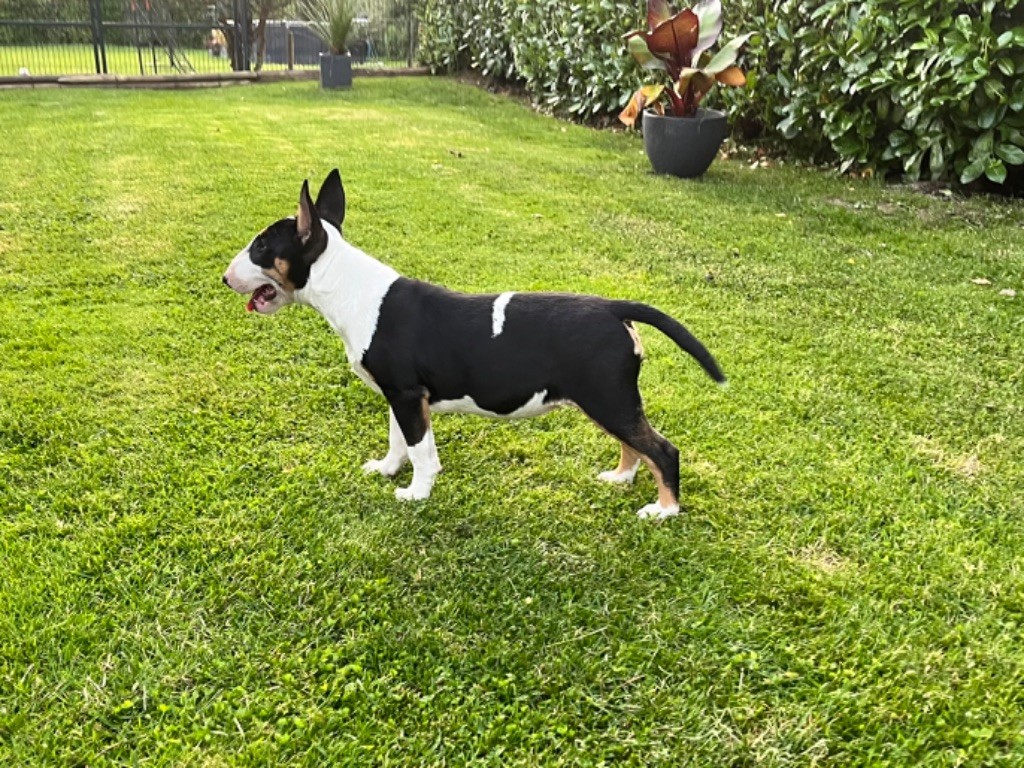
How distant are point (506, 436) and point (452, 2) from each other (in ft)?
46.5

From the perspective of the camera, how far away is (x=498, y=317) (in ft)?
9.44

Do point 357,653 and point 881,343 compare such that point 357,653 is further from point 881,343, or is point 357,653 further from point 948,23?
point 948,23

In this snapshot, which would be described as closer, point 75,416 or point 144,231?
point 75,416

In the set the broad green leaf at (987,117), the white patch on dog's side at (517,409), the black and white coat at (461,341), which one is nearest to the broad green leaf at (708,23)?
the broad green leaf at (987,117)

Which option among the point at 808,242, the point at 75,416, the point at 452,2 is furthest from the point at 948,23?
the point at 452,2

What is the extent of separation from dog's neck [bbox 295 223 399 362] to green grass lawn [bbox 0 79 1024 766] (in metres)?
0.64

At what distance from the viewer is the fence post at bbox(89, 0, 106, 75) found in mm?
14516

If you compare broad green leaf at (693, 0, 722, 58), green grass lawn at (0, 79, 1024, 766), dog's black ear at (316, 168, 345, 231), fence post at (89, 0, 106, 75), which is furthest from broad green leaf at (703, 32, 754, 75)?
fence post at (89, 0, 106, 75)


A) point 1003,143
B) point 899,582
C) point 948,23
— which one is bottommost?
point 899,582

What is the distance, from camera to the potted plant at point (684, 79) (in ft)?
24.1

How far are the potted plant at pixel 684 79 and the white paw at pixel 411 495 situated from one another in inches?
220

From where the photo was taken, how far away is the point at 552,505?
3.14 m

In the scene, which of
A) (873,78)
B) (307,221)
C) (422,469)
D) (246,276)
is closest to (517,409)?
(422,469)

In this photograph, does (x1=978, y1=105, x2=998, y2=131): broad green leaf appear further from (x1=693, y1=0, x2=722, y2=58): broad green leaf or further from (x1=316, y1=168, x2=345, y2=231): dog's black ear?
(x1=316, y1=168, x2=345, y2=231): dog's black ear
